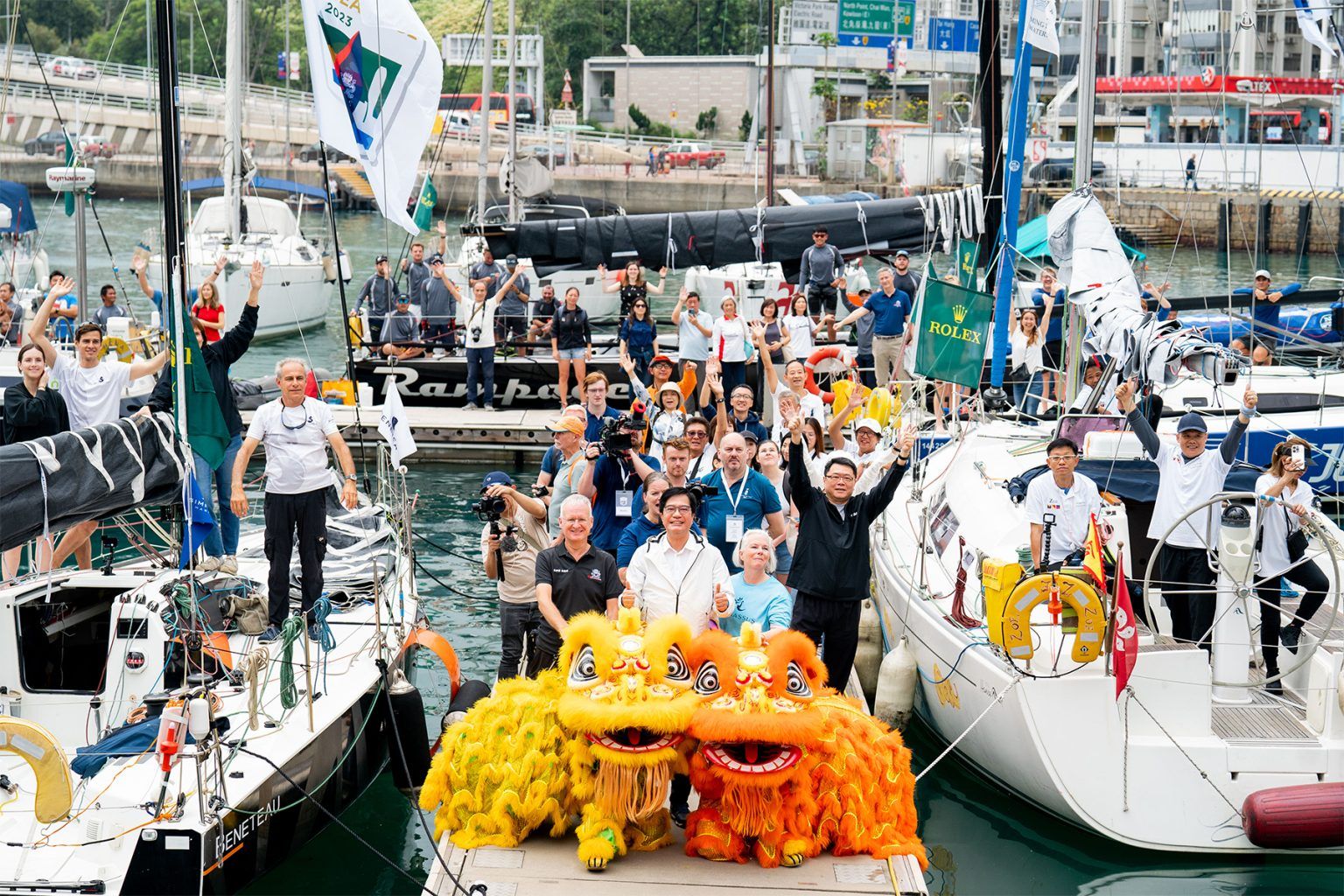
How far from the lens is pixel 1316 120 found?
62.9 m

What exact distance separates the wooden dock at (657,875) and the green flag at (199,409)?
2.76 metres

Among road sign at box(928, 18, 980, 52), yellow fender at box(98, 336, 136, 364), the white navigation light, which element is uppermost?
road sign at box(928, 18, 980, 52)

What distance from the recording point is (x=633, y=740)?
23.6ft

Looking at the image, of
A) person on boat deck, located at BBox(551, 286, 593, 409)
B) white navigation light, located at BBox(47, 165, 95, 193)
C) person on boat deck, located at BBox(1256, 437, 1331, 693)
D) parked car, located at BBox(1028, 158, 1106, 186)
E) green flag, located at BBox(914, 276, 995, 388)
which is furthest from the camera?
parked car, located at BBox(1028, 158, 1106, 186)

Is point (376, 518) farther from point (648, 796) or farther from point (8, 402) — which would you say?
point (648, 796)

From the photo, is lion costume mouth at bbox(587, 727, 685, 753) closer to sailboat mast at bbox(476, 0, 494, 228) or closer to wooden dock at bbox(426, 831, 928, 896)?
wooden dock at bbox(426, 831, 928, 896)

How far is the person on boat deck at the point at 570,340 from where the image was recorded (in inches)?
Answer: 802

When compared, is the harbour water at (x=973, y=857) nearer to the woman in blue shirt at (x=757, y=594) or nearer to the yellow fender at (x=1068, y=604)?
the yellow fender at (x=1068, y=604)

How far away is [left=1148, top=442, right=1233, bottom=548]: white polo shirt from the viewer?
31.5 ft

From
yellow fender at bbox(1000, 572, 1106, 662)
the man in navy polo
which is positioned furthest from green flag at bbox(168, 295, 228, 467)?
the man in navy polo

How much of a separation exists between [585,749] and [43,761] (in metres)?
2.60

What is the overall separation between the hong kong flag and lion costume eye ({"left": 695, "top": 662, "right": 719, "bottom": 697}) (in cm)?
260

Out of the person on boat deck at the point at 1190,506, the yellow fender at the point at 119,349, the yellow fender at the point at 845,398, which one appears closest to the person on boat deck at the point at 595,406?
the yellow fender at the point at 845,398

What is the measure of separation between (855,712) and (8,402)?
6.11m
